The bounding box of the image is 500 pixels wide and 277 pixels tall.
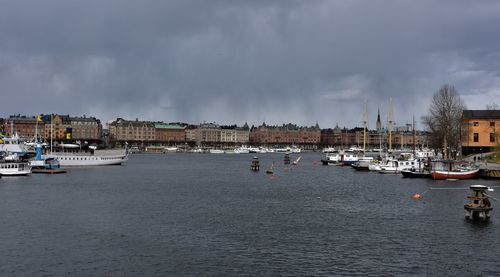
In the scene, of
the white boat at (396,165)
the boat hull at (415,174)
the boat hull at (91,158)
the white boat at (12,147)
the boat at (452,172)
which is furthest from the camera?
the boat hull at (91,158)

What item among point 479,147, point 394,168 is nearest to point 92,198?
point 394,168

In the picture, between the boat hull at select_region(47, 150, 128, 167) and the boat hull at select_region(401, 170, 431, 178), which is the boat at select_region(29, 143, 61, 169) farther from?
the boat hull at select_region(401, 170, 431, 178)

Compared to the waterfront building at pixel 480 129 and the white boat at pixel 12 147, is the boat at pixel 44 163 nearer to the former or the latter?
the white boat at pixel 12 147

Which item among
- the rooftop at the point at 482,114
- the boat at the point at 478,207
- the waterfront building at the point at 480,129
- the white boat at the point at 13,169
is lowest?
the boat at the point at 478,207

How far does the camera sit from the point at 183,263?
3189 cm

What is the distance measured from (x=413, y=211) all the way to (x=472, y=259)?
19.7m

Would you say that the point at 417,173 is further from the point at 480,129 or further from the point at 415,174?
the point at 480,129

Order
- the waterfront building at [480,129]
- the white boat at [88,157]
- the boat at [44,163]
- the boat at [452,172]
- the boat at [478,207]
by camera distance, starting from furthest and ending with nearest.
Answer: the white boat at [88,157] < the waterfront building at [480,129] < the boat at [44,163] < the boat at [452,172] < the boat at [478,207]

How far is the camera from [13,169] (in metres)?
93.8

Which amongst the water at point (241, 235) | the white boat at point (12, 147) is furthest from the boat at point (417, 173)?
the white boat at point (12, 147)

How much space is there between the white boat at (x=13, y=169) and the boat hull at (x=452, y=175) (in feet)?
231

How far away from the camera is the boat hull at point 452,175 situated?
291ft

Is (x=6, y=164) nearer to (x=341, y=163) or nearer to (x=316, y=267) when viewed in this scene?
(x=316, y=267)

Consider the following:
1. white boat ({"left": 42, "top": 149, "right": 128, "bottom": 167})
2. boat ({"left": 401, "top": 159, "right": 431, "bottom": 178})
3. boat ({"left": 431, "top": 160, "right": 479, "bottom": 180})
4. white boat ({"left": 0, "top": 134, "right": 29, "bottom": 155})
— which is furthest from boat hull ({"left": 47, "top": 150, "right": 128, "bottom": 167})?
boat ({"left": 431, "top": 160, "right": 479, "bottom": 180})
